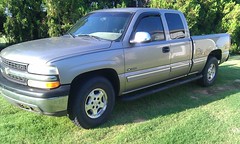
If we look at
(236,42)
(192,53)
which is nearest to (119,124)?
(192,53)

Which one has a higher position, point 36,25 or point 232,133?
point 36,25

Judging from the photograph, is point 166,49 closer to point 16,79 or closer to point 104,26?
point 104,26

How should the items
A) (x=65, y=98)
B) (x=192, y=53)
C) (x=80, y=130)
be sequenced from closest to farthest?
(x=65, y=98)
(x=80, y=130)
(x=192, y=53)

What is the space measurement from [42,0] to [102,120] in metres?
7.85

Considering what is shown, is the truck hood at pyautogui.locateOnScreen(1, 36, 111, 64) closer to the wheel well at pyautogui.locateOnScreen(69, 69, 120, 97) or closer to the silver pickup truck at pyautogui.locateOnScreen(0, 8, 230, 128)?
the silver pickup truck at pyautogui.locateOnScreen(0, 8, 230, 128)

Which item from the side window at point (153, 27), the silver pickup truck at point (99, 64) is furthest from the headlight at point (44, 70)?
the side window at point (153, 27)

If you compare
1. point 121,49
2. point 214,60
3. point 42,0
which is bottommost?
point 214,60

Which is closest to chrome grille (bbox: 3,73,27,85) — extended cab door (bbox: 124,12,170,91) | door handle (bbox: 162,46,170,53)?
extended cab door (bbox: 124,12,170,91)

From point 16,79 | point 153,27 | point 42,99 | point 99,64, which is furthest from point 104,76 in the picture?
point 153,27

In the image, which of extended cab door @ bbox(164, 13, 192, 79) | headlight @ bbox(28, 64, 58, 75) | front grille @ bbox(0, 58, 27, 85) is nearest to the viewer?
headlight @ bbox(28, 64, 58, 75)

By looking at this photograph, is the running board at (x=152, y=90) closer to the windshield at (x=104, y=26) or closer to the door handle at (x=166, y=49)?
the door handle at (x=166, y=49)

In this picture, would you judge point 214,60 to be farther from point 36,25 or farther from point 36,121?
point 36,25

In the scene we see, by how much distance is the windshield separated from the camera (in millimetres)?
4938

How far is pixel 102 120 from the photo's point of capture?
182 inches
